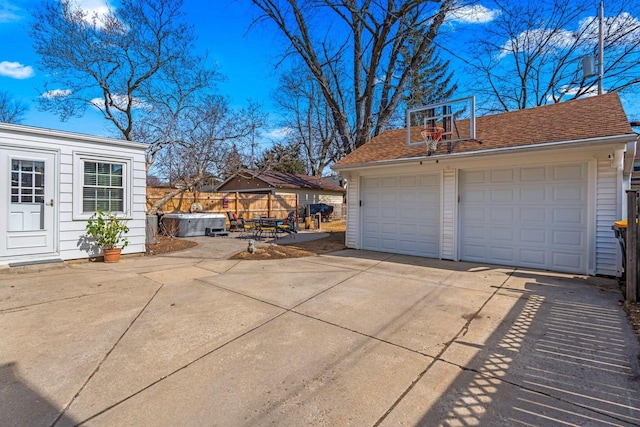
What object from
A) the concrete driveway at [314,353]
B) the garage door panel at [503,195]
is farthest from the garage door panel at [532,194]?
the concrete driveway at [314,353]

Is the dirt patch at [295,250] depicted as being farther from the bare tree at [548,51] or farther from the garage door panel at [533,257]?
the bare tree at [548,51]

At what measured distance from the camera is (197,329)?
327cm

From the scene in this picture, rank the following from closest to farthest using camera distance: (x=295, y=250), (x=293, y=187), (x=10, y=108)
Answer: (x=295, y=250) < (x=10, y=108) < (x=293, y=187)

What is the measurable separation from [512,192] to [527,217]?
595 millimetres

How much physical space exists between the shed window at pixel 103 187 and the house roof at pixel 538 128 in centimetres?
556

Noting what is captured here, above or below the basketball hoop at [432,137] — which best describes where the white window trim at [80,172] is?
below

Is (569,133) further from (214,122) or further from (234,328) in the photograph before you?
(214,122)

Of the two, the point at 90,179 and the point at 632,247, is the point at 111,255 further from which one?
the point at 632,247

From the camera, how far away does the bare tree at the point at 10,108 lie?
19.8 m

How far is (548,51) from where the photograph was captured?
1540 centimetres

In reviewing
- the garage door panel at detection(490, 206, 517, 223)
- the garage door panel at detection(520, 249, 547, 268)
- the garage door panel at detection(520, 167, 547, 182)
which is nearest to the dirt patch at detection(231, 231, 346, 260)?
the garage door panel at detection(490, 206, 517, 223)

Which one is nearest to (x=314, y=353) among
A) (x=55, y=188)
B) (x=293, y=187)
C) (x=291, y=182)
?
(x=55, y=188)

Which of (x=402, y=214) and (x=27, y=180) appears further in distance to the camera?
(x=402, y=214)

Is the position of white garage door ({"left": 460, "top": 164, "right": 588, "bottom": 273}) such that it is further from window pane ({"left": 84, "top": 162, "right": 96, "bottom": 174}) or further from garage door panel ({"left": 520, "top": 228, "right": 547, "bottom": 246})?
window pane ({"left": 84, "top": 162, "right": 96, "bottom": 174})
